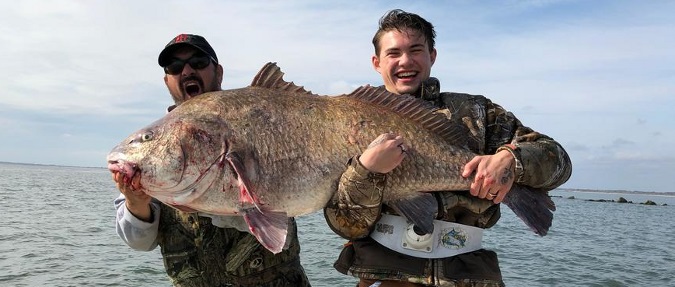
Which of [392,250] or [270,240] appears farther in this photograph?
[392,250]

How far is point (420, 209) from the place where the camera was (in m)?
3.16

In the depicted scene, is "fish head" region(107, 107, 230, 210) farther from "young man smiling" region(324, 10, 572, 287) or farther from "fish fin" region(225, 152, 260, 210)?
"young man smiling" region(324, 10, 572, 287)

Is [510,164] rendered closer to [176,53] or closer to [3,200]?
[176,53]

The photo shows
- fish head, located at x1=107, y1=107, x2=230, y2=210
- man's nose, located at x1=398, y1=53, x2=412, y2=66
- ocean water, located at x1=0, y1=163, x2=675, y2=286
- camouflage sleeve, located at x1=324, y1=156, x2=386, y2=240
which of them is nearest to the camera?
fish head, located at x1=107, y1=107, x2=230, y2=210

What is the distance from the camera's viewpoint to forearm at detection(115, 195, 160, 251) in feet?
12.1

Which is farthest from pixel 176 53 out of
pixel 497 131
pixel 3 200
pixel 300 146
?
pixel 3 200

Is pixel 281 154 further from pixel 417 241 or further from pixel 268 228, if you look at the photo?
pixel 417 241

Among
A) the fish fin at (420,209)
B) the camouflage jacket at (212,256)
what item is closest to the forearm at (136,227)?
the camouflage jacket at (212,256)

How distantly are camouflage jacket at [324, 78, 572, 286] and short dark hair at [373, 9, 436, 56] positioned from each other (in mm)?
367

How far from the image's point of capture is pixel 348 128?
10.6ft

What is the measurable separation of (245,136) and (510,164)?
5.02ft

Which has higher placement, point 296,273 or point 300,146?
point 300,146

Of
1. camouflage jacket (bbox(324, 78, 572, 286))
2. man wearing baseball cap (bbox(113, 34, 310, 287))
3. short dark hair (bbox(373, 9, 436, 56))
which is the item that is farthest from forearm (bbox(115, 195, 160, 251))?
short dark hair (bbox(373, 9, 436, 56))

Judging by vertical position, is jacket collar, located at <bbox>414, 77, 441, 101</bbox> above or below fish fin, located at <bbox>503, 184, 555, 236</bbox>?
above
